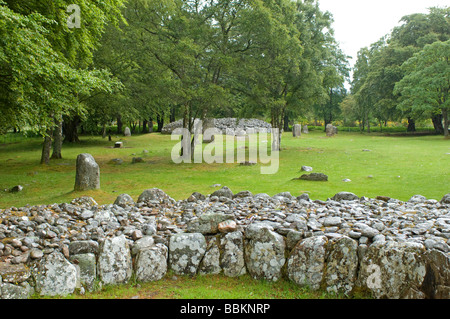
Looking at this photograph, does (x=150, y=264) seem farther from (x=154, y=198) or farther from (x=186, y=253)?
(x=154, y=198)

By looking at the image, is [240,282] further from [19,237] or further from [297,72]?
[297,72]

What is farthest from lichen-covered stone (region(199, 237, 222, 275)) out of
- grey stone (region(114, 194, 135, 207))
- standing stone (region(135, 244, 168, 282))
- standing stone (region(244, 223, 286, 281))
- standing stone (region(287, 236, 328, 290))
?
grey stone (region(114, 194, 135, 207))

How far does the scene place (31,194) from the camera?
13906 mm

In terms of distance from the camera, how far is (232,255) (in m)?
6.26

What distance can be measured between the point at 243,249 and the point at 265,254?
0.46 m

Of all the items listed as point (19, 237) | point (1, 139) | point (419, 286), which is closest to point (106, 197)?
point (19, 237)

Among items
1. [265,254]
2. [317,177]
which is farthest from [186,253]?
[317,177]

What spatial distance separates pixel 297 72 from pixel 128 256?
21583 millimetres

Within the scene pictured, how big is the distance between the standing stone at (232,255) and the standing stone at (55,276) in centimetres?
260

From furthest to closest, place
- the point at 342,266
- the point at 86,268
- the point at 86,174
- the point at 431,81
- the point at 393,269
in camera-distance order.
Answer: the point at 431,81, the point at 86,174, the point at 86,268, the point at 342,266, the point at 393,269

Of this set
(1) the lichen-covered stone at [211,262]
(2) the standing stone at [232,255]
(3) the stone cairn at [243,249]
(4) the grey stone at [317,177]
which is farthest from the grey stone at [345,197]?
(4) the grey stone at [317,177]

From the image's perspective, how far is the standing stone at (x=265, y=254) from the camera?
19.8ft

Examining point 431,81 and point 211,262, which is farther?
point 431,81

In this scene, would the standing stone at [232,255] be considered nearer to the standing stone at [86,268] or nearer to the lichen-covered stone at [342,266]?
the lichen-covered stone at [342,266]
